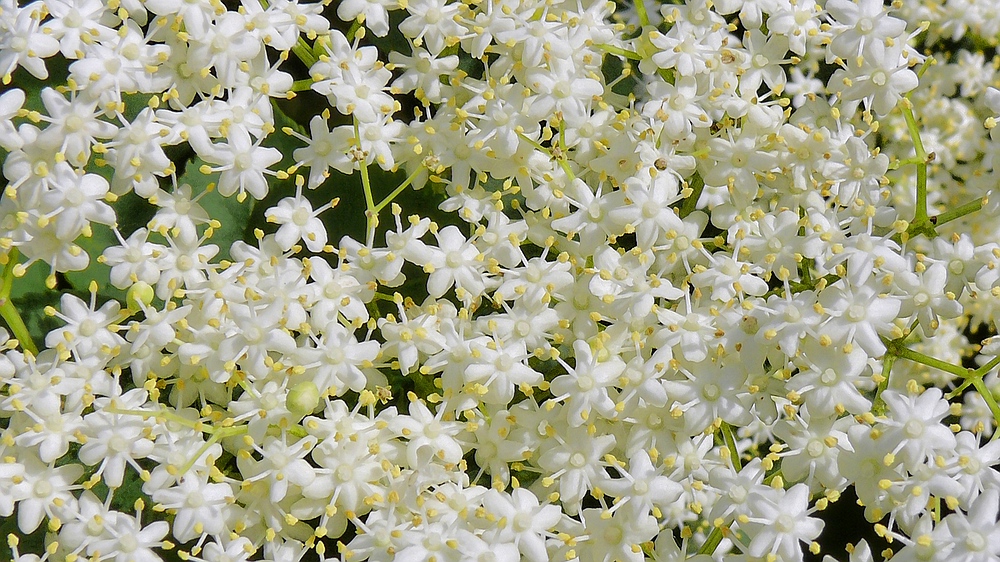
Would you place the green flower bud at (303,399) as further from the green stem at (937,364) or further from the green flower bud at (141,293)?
the green stem at (937,364)

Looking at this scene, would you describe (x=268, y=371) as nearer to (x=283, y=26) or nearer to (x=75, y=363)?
(x=75, y=363)

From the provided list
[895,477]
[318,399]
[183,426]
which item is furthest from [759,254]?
[183,426]

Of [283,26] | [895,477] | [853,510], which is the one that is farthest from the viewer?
[853,510]

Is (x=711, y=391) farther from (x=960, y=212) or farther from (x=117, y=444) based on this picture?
(x=117, y=444)

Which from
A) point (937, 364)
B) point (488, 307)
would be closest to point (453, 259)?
point (488, 307)

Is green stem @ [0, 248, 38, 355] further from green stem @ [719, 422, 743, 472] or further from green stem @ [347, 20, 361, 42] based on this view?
green stem @ [719, 422, 743, 472]

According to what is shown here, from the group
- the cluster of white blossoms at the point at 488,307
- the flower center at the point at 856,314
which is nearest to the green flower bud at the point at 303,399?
the cluster of white blossoms at the point at 488,307
